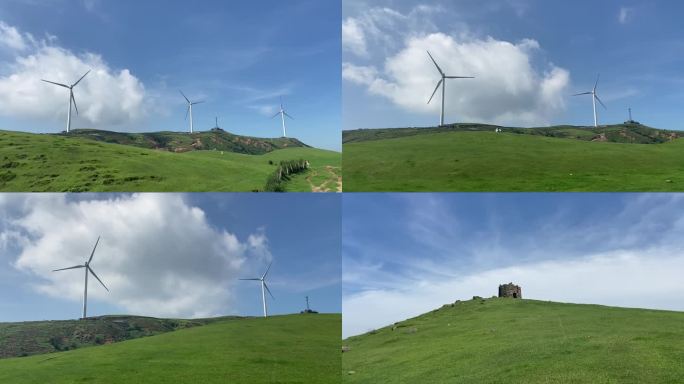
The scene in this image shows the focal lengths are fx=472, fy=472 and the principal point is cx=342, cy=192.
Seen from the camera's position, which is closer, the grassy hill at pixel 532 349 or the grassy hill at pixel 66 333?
the grassy hill at pixel 532 349

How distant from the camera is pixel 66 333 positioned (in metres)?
111

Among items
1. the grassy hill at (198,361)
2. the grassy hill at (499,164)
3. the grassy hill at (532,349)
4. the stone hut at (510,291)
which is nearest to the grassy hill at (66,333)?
the grassy hill at (198,361)

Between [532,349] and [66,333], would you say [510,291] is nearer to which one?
[532,349]

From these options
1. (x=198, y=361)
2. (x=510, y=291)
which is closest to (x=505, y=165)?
(x=510, y=291)

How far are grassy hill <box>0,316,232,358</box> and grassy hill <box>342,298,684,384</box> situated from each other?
65.1 metres

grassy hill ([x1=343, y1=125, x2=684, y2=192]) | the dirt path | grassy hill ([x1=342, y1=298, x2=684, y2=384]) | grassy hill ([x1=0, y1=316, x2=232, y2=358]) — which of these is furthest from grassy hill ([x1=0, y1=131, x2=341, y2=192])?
grassy hill ([x1=0, y1=316, x2=232, y2=358])

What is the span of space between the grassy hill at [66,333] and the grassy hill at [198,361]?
33795mm

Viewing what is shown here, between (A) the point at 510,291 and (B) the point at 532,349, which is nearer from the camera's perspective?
(B) the point at 532,349

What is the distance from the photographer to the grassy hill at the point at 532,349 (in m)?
36.9

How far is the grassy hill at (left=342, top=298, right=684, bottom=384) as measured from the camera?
36875mm

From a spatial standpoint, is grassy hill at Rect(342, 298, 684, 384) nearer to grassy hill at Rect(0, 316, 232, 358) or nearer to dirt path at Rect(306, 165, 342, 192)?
dirt path at Rect(306, 165, 342, 192)

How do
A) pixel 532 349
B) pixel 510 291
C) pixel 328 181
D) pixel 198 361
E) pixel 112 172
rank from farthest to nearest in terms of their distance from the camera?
pixel 510 291, pixel 328 181, pixel 112 172, pixel 198 361, pixel 532 349

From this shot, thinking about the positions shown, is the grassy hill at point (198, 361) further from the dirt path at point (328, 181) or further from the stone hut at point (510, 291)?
the stone hut at point (510, 291)

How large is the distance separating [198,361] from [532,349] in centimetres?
3912
